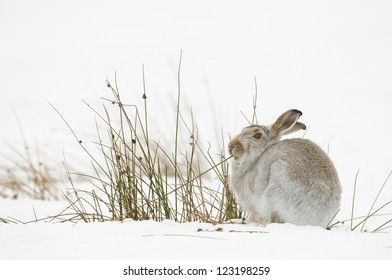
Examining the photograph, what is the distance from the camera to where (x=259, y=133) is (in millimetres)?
3809

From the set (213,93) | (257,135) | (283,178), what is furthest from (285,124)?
(213,93)

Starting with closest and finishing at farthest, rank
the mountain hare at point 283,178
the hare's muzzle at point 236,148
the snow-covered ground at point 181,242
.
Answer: the snow-covered ground at point 181,242, the mountain hare at point 283,178, the hare's muzzle at point 236,148

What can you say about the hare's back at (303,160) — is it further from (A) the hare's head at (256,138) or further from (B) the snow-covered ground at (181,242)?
(B) the snow-covered ground at (181,242)

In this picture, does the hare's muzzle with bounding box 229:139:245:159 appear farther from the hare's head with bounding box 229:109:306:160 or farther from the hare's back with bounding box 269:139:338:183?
the hare's back with bounding box 269:139:338:183

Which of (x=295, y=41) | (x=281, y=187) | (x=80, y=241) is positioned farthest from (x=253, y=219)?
(x=295, y=41)

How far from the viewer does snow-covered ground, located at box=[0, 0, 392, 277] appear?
9.02 feet

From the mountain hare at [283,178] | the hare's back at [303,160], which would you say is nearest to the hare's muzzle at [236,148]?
the mountain hare at [283,178]

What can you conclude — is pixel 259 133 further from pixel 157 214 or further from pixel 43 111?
pixel 43 111

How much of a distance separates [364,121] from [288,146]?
5.50m

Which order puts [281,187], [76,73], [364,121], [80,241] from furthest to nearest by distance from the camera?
1. [76,73]
2. [364,121]
3. [281,187]
4. [80,241]

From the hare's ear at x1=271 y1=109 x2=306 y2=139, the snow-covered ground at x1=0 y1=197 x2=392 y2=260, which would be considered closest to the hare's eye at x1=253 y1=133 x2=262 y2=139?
the hare's ear at x1=271 y1=109 x2=306 y2=139

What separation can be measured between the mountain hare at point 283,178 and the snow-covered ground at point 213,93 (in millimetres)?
191

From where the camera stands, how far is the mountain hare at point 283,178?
134 inches

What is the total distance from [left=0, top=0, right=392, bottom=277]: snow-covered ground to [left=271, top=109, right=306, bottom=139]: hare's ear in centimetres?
77
